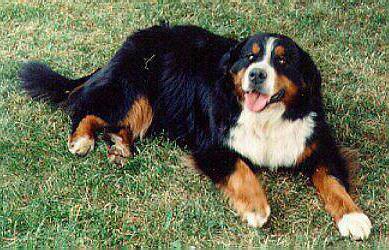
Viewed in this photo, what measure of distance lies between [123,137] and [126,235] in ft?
4.40

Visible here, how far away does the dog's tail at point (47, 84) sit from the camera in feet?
18.3

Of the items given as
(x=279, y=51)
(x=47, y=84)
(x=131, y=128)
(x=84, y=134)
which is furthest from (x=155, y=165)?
(x=47, y=84)

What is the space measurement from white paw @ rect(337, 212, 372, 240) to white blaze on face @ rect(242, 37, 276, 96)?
105cm

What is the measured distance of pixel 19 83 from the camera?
19.5ft

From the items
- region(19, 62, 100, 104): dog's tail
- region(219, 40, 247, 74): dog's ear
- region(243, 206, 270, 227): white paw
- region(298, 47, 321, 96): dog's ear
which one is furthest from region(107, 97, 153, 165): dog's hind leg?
region(298, 47, 321, 96): dog's ear

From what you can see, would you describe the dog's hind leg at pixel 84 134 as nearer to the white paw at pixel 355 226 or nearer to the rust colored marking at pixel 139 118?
the rust colored marking at pixel 139 118

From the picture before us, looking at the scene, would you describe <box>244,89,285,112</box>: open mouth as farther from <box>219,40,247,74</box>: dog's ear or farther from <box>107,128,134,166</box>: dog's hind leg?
<box>107,128,134,166</box>: dog's hind leg

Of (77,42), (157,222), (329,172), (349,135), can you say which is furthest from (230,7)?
(157,222)

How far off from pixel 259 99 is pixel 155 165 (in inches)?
41.5

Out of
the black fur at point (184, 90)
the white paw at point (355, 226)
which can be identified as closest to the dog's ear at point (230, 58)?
the black fur at point (184, 90)

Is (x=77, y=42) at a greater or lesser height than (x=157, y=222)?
lesser

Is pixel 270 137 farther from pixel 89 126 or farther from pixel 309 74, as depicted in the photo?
pixel 89 126

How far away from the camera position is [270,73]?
14.1 feet

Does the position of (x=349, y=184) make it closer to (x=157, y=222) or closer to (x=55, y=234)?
(x=157, y=222)
